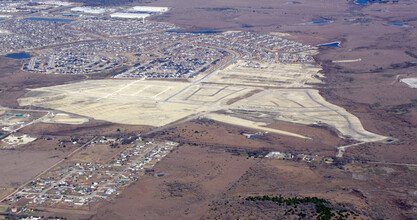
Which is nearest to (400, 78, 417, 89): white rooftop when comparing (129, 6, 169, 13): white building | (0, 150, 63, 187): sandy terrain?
(0, 150, 63, 187): sandy terrain

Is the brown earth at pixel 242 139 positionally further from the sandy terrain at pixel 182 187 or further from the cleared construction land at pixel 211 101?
the sandy terrain at pixel 182 187

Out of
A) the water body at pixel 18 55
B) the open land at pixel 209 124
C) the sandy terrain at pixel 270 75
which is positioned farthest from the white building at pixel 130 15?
the sandy terrain at pixel 270 75

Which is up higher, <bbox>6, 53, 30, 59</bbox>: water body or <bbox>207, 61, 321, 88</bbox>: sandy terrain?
<bbox>6, 53, 30, 59</bbox>: water body

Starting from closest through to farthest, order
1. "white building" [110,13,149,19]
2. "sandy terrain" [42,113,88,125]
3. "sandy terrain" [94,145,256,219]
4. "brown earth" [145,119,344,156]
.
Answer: "sandy terrain" [94,145,256,219] → "brown earth" [145,119,344,156] → "sandy terrain" [42,113,88,125] → "white building" [110,13,149,19]

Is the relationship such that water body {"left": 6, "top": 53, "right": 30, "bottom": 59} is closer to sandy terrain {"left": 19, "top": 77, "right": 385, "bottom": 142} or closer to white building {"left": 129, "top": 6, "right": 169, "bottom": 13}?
sandy terrain {"left": 19, "top": 77, "right": 385, "bottom": 142}

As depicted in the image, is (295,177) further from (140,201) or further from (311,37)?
(311,37)

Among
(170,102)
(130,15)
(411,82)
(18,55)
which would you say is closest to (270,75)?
(170,102)
